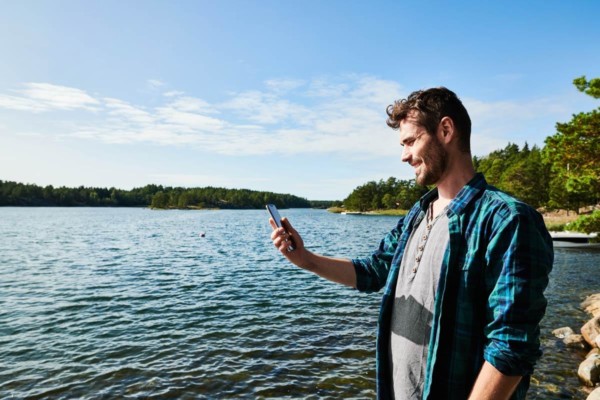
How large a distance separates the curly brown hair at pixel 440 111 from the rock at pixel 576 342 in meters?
12.2

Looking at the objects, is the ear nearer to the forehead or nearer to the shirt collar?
the forehead

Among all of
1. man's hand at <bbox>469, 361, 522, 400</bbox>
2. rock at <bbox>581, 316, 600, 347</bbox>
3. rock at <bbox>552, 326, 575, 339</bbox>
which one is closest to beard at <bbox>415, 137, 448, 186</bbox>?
man's hand at <bbox>469, 361, 522, 400</bbox>

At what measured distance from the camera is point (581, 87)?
16.5m

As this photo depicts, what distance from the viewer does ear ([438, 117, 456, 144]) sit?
266 cm

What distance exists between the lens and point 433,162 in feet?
9.03

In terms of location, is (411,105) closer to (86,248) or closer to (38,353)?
(38,353)

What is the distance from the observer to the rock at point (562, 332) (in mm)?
12206

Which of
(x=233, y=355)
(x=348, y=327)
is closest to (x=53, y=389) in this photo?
(x=233, y=355)

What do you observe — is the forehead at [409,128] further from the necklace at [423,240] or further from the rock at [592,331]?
the rock at [592,331]

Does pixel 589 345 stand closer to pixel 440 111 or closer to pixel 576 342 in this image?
pixel 576 342

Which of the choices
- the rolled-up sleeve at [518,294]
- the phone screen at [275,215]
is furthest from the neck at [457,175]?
the phone screen at [275,215]

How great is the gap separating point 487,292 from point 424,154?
1031mm

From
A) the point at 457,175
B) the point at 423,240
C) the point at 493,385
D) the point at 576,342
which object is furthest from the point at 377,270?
the point at 576,342

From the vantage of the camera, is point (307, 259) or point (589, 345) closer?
point (307, 259)
